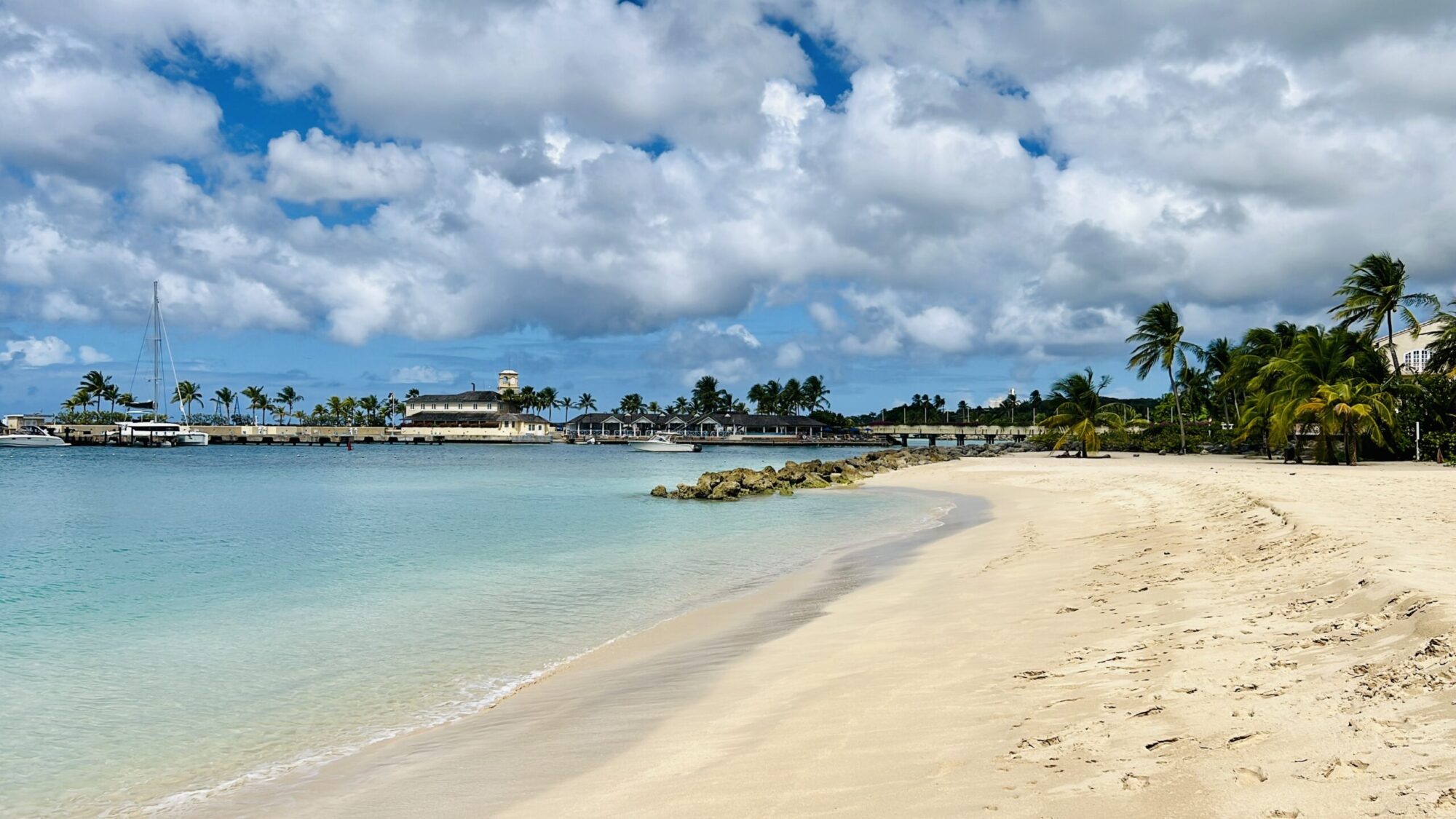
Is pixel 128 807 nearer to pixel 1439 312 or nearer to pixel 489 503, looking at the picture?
pixel 489 503

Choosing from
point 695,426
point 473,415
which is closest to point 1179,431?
point 695,426

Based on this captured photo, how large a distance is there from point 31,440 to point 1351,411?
15007cm

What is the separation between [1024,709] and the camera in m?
5.86

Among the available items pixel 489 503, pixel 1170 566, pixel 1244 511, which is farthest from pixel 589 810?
pixel 489 503

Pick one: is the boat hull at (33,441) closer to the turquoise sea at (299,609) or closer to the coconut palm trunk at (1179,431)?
the turquoise sea at (299,609)

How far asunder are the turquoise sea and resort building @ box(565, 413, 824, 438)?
116601 millimetres

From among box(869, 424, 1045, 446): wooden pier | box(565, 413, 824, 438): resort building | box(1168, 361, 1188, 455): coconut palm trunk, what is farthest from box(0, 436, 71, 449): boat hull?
box(1168, 361, 1188, 455): coconut palm trunk

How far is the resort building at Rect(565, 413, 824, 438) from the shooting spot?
154 m

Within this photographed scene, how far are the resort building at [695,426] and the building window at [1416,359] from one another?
104019 mm

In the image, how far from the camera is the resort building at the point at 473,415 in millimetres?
157875

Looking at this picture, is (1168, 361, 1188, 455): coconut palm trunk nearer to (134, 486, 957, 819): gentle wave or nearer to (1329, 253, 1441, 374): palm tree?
(1329, 253, 1441, 374): palm tree

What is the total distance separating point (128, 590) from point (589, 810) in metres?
15.1

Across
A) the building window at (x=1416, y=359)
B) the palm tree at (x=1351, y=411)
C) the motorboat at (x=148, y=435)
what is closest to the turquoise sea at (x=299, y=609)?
the palm tree at (x=1351, y=411)

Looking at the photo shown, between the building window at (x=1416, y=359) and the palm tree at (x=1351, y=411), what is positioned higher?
the building window at (x=1416, y=359)
